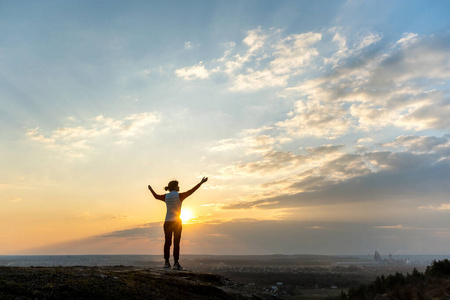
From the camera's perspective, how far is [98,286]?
22.2 ft

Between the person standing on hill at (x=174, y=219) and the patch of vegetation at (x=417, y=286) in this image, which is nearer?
the person standing on hill at (x=174, y=219)

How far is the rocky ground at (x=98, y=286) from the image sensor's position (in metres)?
5.88

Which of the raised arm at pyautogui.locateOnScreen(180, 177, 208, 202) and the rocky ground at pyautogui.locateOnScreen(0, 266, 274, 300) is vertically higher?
the raised arm at pyautogui.locateOnScreen(180, 177, 208, 202)

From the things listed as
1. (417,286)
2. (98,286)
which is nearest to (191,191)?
(98,286)

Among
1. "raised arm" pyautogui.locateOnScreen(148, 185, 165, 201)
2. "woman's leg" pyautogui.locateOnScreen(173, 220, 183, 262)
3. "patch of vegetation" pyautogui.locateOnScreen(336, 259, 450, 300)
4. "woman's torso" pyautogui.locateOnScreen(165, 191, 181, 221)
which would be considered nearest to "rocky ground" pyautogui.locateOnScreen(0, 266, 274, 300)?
"woman's leg" pyautogui.locateOnScreen(173, 220, 183, 262)

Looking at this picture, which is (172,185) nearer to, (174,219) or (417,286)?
(174,219)

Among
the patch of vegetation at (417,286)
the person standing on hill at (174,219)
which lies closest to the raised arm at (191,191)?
the person standing on hill at (174,219)

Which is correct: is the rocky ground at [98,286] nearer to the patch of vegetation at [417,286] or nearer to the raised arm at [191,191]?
the raised arm at [191,191]

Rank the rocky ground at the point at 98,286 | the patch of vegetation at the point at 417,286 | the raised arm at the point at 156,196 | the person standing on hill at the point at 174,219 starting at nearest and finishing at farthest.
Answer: the rocky ground at the point at 98,286, the person standing on hill at the point at 174,219, the raised arm at the point at 156,196, the patch of vegetation at the point at 417,286

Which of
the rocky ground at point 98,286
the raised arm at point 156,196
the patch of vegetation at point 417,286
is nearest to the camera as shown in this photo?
the rocky ground at point 98,286

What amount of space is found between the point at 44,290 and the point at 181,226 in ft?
19.0

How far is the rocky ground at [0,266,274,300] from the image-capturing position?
5.88 metres

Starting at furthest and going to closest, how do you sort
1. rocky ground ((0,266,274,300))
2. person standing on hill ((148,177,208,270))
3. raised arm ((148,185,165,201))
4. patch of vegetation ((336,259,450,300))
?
patch of vegetation ((336,259,450,300)) < raised arm ((148,185,165,201)) < person standing on hill ((148,177,208,270)) < rocky ground ((0,266,274,300))

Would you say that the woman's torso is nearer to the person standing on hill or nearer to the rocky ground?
the person standing on hill
